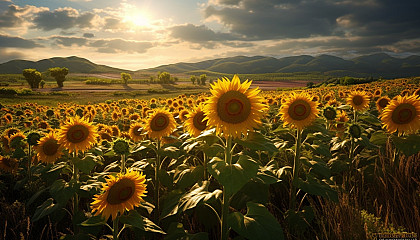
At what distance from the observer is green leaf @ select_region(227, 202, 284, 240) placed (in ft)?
7.91

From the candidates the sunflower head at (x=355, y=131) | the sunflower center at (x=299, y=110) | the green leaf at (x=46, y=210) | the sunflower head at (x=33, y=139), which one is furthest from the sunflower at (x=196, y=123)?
the sunflower head at (x=33, y=139)

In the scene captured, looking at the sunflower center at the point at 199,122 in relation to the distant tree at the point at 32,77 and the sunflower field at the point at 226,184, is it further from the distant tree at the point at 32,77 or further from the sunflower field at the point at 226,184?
the distant tree at the point at 32,77

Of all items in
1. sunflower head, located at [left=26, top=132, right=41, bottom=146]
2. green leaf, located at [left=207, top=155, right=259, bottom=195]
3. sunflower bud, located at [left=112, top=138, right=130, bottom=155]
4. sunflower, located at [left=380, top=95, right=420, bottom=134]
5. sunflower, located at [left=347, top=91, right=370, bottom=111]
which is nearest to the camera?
green leaf, located at [left=207, top=155, right=259, bottom=195]

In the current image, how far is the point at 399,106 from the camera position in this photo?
460 cm

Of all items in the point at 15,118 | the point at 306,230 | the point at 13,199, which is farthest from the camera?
the point at 15,118

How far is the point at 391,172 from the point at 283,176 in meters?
2.20

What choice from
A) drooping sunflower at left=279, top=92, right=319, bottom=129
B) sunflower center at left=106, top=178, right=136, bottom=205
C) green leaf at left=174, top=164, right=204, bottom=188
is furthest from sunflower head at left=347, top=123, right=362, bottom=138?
sunflower center at left=106, top=178, right=136, bottom=205

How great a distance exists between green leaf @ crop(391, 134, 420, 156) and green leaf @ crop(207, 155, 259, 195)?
306 centimetres

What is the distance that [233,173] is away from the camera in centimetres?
245

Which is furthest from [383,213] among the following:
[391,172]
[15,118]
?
[15,118]

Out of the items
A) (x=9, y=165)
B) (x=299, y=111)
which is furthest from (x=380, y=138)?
(x=9, y=165)

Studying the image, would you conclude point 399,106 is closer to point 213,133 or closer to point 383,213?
point 383,213

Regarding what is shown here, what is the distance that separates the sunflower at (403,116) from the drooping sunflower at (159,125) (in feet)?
13.1

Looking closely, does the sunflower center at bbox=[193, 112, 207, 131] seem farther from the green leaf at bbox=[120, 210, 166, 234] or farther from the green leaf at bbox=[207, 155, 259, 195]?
the green leaf at bbox=[120, 210, 166, 234]
